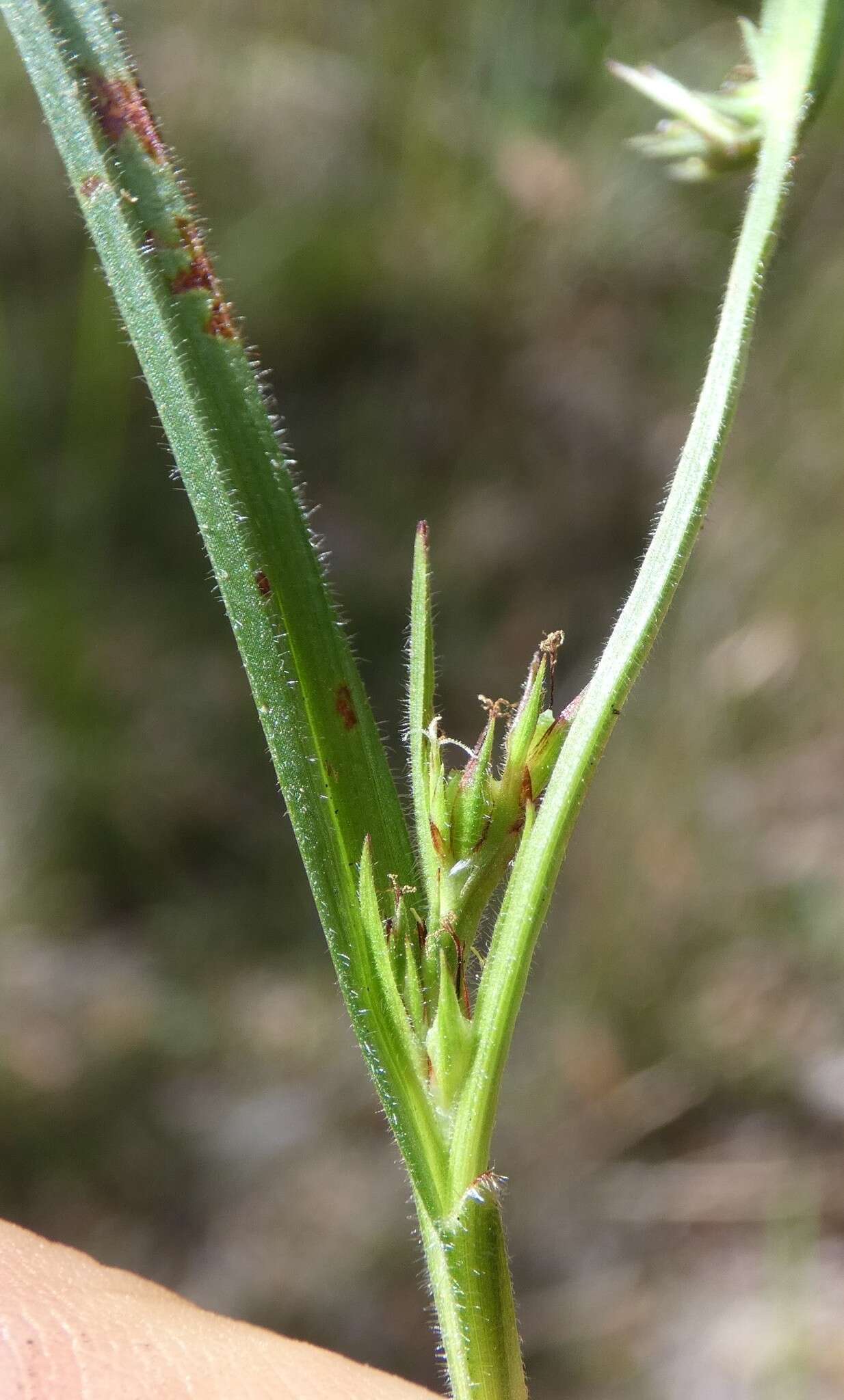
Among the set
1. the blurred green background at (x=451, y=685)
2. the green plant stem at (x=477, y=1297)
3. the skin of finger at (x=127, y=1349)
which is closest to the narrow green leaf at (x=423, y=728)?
the green plant stem at (x=477, y=1297)

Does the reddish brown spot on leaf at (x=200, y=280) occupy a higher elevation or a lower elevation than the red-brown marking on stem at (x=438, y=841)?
higher

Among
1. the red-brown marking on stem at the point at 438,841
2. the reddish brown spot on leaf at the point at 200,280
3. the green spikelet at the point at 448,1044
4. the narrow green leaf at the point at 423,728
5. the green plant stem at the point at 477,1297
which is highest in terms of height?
the reddish brown spot on leaf at the point at 200,280

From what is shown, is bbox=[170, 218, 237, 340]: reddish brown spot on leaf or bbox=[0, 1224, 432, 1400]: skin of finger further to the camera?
bbox=[0, 1224, 432, 1400]: skin of finger

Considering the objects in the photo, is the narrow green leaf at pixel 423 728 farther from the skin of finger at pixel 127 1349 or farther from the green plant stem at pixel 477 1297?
the skin of finger at pixel 127 1349

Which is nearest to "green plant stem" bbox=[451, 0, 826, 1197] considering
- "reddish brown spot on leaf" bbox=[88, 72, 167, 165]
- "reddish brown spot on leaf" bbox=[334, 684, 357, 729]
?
"reddish brown spot on leaf" bbox=[334, 684, 357, 729]

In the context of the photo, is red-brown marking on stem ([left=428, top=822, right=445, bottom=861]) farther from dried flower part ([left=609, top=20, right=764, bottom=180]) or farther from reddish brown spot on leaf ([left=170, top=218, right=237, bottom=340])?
dried flower part ([left=609, top=20, right=764, bottom=180])

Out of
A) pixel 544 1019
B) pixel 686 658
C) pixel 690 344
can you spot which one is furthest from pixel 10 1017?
pixel 690 344

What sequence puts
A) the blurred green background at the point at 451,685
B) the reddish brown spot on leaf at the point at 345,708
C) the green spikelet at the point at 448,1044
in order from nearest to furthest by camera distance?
1. the green spikelet at the point at 448,1044
2. the reddish brown spot on leaf at the point at 345,708
3. the blurred green background at the point at 451,685

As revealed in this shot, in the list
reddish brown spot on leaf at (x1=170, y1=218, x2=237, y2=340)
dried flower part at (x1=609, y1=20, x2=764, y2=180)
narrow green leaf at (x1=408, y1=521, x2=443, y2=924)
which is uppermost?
dried flower part at (x1=609, y1=20, x2=764, y2=180)
